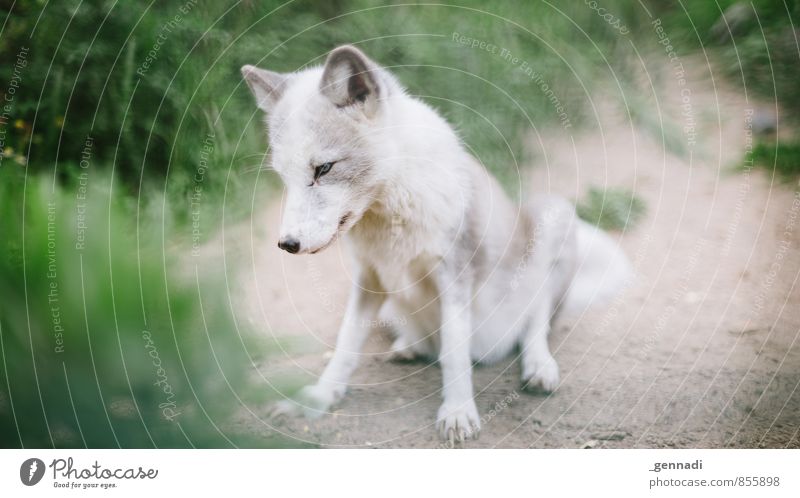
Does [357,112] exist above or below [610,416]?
above

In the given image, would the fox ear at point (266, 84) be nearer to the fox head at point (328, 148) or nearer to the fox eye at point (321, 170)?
the fox head at point (328, 148)

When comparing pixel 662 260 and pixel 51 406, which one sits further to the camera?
pixel 662 260

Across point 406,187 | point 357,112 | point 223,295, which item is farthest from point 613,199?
point 223,295

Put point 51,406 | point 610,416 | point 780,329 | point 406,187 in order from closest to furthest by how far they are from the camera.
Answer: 1. point 51,406
2. point 406,187
3. point 610,416
4. point 780,329

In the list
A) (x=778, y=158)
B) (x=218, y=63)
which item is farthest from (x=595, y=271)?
(x=218, y=63)

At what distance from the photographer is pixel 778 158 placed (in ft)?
6.22

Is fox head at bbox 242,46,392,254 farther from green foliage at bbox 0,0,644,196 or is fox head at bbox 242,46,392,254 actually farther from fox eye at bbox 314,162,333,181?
green foliage at bbox 0,0,644,196

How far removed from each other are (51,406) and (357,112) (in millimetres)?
894

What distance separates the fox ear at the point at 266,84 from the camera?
5.09 feet

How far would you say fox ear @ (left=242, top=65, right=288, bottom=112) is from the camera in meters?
1.55

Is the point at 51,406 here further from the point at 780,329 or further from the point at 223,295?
the point at 780,329

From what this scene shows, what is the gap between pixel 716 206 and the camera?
1.91 metres

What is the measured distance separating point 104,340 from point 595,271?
1.26 metres

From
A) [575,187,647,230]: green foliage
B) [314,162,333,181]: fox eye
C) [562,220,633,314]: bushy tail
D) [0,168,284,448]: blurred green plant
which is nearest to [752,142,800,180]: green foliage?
[575,187,647,230]: green foliage
